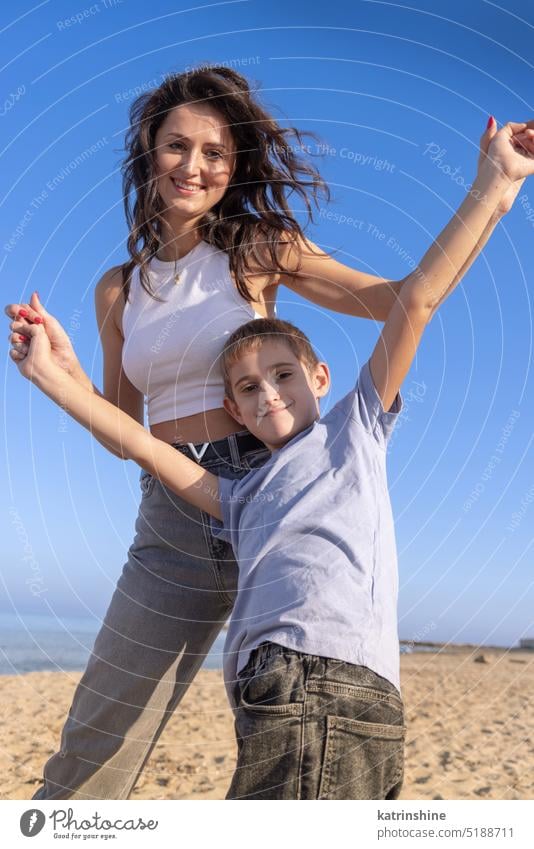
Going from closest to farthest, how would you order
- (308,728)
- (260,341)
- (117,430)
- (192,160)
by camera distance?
(308,728), (117,430), (260,341), (192,160)

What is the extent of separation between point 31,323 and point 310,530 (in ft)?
4.30

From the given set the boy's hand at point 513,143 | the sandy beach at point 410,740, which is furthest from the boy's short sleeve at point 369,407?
the sandy beach at point 410,740

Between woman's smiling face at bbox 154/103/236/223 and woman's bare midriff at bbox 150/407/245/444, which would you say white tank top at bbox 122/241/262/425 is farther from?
woman's smiling face at bbox 154/103/236/223

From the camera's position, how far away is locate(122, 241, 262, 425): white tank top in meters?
3.76

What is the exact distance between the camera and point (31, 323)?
11.3 ft

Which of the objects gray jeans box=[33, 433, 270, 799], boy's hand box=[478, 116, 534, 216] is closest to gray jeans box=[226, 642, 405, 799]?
gray jeans box=[33, 433, 270, 799]

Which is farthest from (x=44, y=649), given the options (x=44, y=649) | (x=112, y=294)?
(x=112, y=294)

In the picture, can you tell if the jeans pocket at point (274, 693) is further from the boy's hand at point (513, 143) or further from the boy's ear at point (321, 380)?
the boy's hand at point (513, 143)

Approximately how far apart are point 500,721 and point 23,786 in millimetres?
7080

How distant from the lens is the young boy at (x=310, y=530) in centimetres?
291

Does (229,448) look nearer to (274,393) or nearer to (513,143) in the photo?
(274,393)

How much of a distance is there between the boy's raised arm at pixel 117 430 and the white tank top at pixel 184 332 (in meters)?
0.35

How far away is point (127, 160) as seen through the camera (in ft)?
14.4
